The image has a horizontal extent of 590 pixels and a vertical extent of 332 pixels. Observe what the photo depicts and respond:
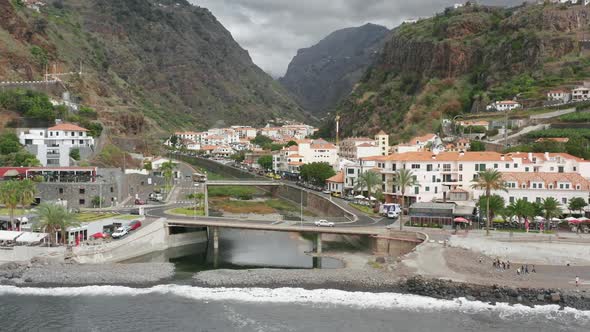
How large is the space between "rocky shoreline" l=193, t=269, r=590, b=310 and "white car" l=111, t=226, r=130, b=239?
12462mm

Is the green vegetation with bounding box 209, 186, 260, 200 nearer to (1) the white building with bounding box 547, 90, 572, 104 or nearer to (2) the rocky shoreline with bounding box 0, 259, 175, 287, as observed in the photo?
(2) the rocky shoreline with bounding box 0, 259, 175, 287

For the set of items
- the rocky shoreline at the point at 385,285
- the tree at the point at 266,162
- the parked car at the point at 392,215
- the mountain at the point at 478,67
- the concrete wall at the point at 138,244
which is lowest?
the rocky shoreline at the point at 385,285

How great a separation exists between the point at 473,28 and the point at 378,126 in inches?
1785

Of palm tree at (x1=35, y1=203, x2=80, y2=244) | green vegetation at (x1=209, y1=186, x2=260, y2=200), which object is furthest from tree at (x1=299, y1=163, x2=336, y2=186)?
palm tree at (x1=35, y1=203, x2=80, y2=244)

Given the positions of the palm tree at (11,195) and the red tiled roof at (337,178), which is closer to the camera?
the palm tree at (11,195)

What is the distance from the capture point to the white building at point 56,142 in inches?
3708

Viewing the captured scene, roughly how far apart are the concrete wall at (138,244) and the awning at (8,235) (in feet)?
22.1

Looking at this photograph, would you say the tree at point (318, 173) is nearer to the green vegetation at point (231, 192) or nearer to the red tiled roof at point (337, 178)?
the red tiled roof at point (337, 178)

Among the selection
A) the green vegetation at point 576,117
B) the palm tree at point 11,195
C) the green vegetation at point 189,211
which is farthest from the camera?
the green vegetation at point 576,117

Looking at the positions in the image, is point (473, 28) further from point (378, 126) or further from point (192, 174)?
point (192, 174)

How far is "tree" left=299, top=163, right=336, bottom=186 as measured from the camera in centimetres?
10988

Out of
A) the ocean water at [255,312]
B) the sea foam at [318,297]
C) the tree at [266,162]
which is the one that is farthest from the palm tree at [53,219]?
the tree at [266,162]

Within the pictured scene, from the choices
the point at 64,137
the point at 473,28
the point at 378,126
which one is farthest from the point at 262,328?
the point at 473,28

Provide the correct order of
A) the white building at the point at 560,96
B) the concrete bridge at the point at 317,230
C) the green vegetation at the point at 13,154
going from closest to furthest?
1. the concrete bridge at the point at 317,230
2. the green vegetation at the point at 13,154
3. the white building at the point at 560,96
